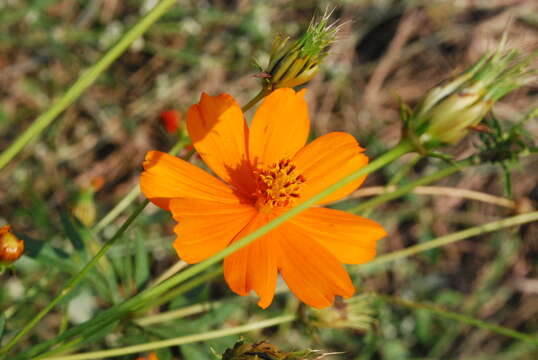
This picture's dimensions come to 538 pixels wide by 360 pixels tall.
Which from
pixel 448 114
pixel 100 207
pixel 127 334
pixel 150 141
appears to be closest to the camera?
pixel 448 114

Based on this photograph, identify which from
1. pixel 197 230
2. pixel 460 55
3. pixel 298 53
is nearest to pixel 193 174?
pixel 197 230

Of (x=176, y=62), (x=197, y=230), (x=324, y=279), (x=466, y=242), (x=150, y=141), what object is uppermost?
(x=176, y=62)

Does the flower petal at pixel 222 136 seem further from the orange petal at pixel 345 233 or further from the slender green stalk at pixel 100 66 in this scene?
the slender green stalk at pixel 100 66

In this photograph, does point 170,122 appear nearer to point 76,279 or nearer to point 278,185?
point 278,185

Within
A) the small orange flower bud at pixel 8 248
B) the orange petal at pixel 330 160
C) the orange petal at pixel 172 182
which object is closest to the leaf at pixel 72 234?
the small orange flower bud at pixel 8 248

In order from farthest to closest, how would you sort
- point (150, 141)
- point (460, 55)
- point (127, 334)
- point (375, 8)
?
1. point (460, 55)
2. point (375, 8)
3. point (150, 141)
4. point (127, 334)

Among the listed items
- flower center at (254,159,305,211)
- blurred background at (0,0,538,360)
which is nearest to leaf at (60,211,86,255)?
flower center at (254,159,305,211)

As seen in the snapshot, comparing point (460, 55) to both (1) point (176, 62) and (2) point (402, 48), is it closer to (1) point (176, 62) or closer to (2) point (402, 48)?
(2) point (402, 48)

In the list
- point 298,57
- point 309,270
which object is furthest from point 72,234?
point 298,57
